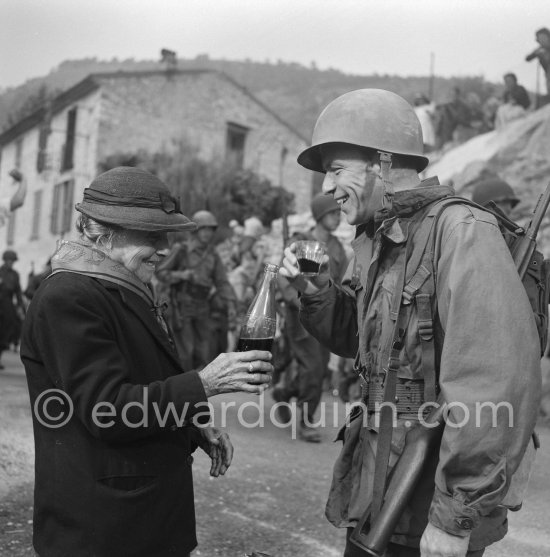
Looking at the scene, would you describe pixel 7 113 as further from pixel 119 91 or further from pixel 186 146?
pixel 186 146

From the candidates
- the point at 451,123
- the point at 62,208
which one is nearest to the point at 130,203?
the point at 451,123

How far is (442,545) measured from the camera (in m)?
2.25

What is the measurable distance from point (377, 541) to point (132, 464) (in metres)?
0.78

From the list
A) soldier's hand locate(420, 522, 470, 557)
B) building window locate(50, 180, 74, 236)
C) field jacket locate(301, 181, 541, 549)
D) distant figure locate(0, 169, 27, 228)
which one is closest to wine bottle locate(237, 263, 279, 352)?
field jacket locate(301, 181, 541, 549)

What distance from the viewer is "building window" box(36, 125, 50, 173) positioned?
37.3m

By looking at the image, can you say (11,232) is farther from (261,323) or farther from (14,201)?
(261,323)

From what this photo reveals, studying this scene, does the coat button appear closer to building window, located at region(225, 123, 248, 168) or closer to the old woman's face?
the old woman's face

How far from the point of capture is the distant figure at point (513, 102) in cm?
1702

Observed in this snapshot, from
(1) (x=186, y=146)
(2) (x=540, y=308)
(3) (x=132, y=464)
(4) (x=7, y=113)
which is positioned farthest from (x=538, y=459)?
(4) (x=7, y=113)

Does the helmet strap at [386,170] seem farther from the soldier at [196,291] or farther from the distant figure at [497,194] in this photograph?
the soldier at [196,291]

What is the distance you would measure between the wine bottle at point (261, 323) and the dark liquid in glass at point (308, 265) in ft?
0.77

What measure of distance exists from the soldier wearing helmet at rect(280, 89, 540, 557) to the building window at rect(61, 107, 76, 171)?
33.2m

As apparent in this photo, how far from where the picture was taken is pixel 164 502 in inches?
105

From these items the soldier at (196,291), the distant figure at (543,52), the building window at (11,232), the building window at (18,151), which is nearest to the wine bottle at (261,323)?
Answer: the soldier at (196,291)
